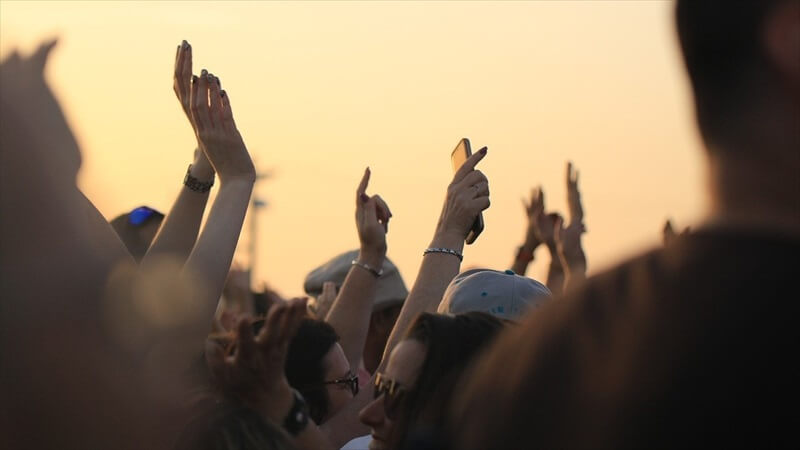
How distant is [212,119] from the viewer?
12.4 ft

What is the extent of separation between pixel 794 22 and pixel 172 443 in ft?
6.78

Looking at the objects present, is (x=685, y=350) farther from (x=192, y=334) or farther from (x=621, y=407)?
(x=192, y=334)

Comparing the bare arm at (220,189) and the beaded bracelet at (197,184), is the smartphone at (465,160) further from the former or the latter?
the bare arm at (220,189)

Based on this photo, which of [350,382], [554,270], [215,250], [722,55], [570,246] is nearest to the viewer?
[722,55]

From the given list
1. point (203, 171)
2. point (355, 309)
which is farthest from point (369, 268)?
point (203, 171)

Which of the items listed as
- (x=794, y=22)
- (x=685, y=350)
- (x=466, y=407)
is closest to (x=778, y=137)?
(x=794, y=22)

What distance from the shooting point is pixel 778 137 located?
1.40 metres

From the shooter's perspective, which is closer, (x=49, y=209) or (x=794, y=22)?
(x=794, y=22)

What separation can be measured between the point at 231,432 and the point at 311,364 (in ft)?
4.43

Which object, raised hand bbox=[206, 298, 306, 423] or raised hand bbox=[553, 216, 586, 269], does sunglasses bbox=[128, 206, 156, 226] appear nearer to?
raised hand bbox=[206, 298, 306, 423]

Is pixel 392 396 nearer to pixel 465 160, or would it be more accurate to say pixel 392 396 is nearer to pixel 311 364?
pixel 311 364

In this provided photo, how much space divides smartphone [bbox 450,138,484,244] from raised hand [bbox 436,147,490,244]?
6cm

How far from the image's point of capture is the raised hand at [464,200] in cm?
453

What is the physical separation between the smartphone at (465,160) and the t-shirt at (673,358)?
3226 millimetres
